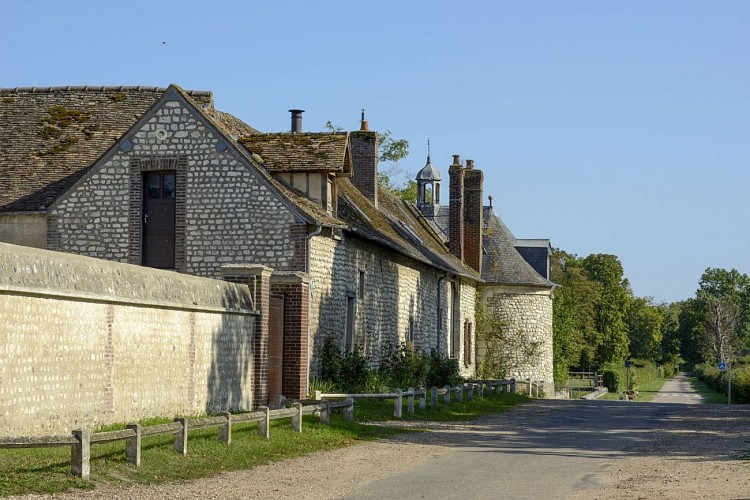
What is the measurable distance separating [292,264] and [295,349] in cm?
258

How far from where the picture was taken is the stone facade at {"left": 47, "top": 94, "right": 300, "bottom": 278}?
23891 millimetres

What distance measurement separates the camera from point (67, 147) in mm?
27125

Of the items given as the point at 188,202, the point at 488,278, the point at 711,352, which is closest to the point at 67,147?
the point at 188,202

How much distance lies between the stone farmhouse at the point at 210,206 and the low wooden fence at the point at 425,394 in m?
1.10

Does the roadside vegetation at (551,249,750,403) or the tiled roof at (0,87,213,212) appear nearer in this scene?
the tiled roof at (0,87,213,212)

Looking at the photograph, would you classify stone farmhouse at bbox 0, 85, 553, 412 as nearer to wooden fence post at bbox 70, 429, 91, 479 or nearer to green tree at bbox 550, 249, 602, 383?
wooden fence post at bbox 70, 429, 91, 479

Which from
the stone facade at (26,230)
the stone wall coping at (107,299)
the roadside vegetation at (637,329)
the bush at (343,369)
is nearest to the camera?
the stone wall coping at (107,299)

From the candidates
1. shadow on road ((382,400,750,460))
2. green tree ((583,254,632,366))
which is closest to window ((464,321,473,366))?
shadow on road ((382,400,750,460))

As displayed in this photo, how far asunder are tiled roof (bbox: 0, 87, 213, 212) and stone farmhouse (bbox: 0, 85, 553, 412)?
0.04m

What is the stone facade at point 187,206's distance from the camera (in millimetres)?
23891

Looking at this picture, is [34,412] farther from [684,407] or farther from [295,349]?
[684,407]

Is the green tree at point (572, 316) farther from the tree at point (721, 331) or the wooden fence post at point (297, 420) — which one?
the wooden fence post at point (297, 420)

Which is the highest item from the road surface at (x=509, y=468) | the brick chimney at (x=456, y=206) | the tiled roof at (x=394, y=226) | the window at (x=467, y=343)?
the brick chimney at (x=456, y=206)

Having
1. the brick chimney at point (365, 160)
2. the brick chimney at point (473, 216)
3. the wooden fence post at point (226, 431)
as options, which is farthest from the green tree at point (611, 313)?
the wooden fence post at point (226, 431)
